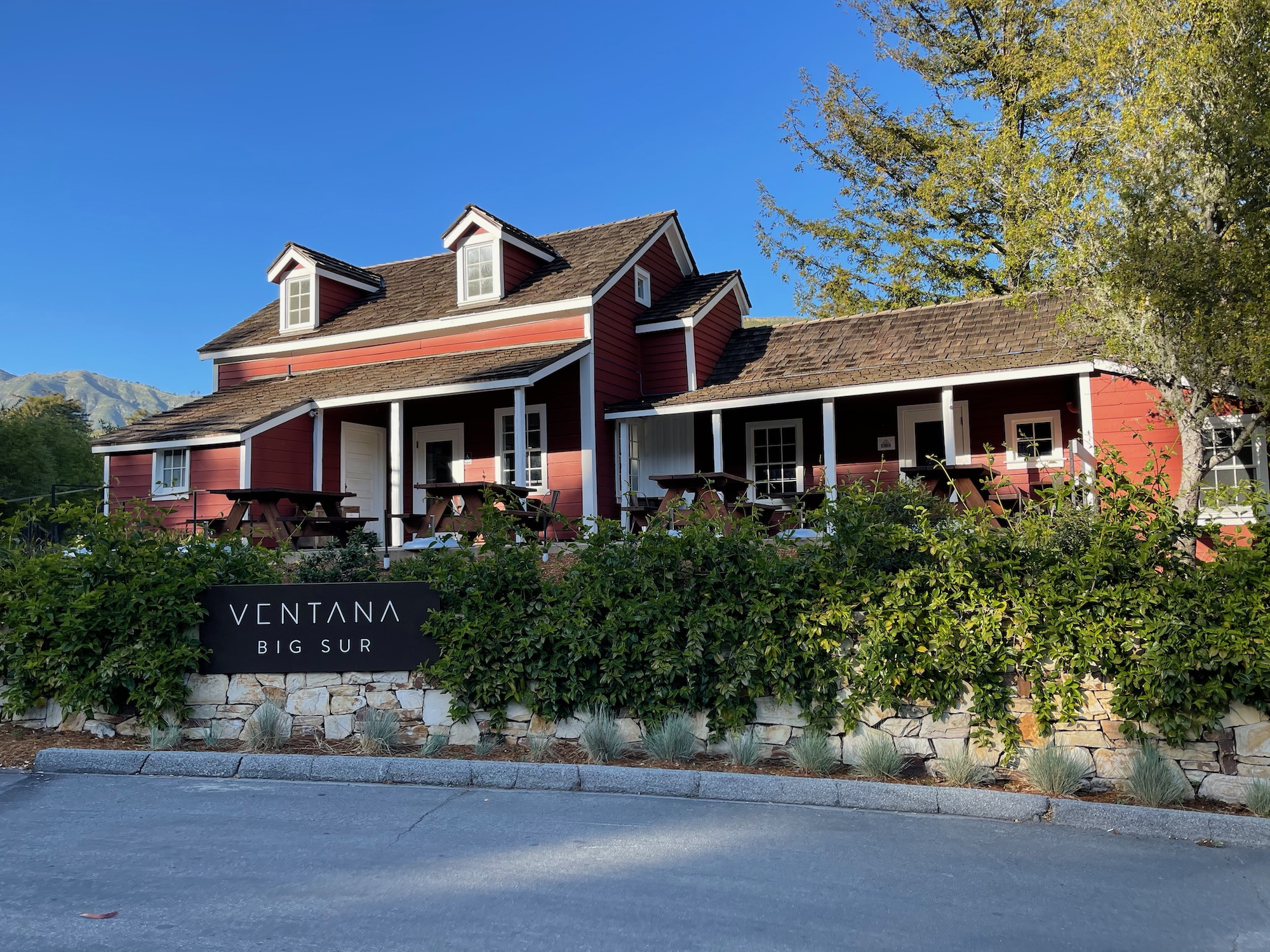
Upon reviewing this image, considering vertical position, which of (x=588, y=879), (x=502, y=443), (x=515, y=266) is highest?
(x=515, y=266)

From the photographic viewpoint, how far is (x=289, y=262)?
1970cm

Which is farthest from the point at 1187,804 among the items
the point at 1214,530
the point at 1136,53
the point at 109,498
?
the point at 109,498

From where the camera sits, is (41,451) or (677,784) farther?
(41,451)

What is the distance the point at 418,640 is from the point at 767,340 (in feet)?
42.7

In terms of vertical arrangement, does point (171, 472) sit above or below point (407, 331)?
below

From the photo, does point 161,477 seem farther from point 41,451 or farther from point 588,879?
point 41,451

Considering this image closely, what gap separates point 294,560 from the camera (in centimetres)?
1296

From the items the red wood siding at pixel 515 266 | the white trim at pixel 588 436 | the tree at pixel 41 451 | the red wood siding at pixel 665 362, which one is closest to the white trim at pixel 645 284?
the red wood siding at pixel 665 362

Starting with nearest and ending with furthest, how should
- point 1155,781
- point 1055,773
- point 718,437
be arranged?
point 1155,781 < point 1055,773 < point 718,437

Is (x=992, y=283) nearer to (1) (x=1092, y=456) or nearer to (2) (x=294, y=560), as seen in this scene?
(1) (x=1092, y=456)

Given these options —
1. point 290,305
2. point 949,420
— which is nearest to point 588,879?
point 949,420

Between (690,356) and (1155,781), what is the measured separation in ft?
43.1

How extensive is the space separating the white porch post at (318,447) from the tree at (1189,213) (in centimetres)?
1267

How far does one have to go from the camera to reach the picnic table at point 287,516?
507 inches
